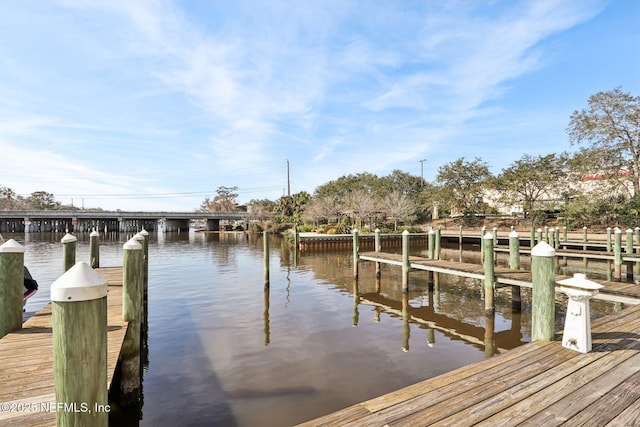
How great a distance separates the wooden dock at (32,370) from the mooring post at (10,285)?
0.56 feet

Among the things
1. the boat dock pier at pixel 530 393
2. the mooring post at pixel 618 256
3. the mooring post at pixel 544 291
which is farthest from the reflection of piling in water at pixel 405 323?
the mooring post at pixel 618 256

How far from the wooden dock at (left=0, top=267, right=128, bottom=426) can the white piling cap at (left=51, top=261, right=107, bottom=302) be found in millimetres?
1623

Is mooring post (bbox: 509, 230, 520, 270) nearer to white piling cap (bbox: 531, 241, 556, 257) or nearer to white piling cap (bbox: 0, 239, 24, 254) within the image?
white piling cap (bbox: 531, 241, 556, 257)

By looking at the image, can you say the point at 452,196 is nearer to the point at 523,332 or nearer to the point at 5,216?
the point at 523,332

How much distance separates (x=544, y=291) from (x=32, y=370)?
6.26m

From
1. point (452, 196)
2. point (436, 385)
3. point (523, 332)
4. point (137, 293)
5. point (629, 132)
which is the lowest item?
point (523, 332)

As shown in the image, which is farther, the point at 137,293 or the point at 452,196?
the point at 452,196

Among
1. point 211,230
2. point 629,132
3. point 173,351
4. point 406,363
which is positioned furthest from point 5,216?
point 629,132

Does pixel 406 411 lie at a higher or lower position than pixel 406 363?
higher

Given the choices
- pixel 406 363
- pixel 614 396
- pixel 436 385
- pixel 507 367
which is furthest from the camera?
pixel 406 363

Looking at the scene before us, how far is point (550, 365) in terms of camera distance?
3.84 m

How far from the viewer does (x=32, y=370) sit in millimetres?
3820

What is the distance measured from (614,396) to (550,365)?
70cm

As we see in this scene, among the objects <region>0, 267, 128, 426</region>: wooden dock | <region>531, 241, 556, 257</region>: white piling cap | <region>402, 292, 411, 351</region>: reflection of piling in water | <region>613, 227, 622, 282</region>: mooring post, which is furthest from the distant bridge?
<region>531, 241, 556, 257</region>: white piling cap
